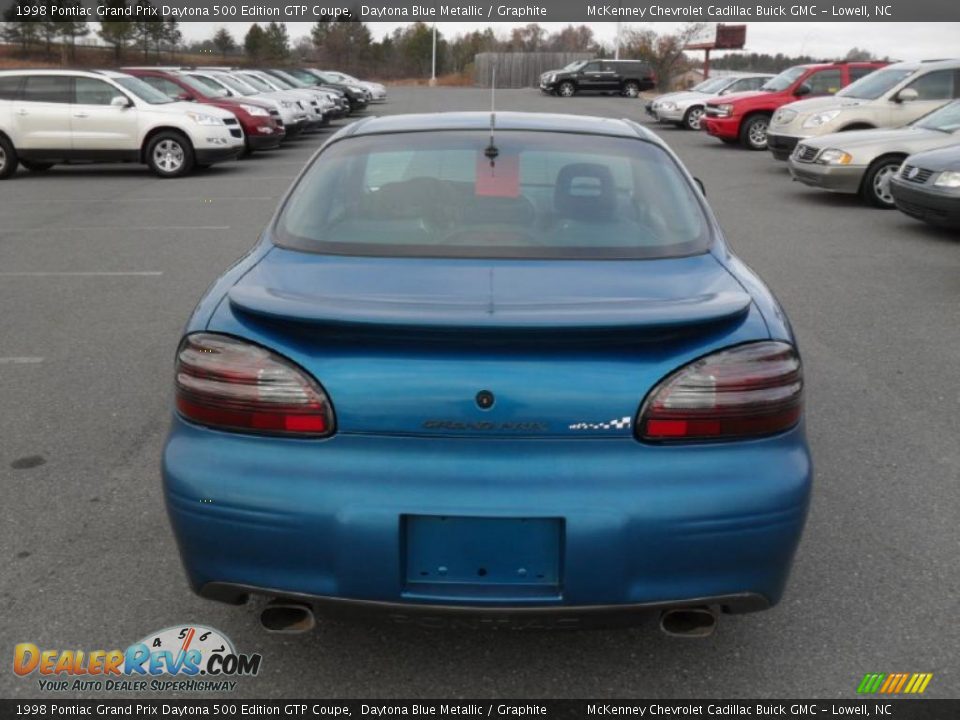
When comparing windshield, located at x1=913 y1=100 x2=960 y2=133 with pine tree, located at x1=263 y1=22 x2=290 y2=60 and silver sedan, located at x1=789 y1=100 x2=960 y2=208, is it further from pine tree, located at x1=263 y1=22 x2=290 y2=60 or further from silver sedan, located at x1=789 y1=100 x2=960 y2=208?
pine tree, located at x1=263 y1=22 x2=290 y2=60

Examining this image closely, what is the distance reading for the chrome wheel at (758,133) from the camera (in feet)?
69.4

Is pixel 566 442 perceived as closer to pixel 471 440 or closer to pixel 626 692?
pixel 471 440

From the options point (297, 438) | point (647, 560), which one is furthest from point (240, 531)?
point (647, 560)

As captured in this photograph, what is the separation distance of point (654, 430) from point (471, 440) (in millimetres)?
454

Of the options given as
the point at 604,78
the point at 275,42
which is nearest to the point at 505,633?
the point at 604,78

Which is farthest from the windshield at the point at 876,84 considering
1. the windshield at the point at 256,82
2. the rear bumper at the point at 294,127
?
the windshield at the point at 256,82

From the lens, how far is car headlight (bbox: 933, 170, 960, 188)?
32.1 ft

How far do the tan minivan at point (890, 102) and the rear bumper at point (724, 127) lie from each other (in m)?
5.07

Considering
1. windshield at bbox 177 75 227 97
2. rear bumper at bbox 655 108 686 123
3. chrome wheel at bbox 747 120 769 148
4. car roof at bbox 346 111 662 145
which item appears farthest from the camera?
rear bumper at bbox 655 108 686 123

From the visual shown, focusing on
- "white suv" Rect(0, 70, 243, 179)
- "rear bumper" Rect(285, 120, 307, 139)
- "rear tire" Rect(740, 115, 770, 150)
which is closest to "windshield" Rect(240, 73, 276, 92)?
"rear bumper" Rect(285, 120, 307, 139)

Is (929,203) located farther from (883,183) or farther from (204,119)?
(204,119)

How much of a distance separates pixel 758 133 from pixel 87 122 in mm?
13223

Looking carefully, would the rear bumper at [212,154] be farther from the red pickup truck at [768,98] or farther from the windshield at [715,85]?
the windshield at [715,85]

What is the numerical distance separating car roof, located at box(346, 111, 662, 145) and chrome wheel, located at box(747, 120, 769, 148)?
59.7 ft
